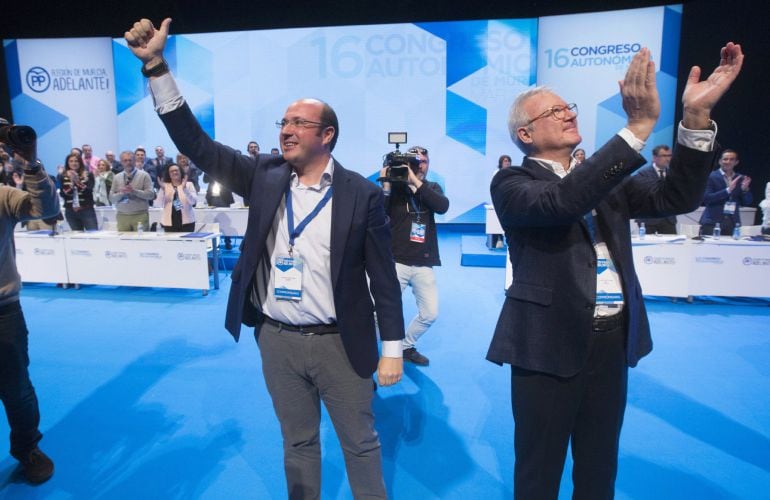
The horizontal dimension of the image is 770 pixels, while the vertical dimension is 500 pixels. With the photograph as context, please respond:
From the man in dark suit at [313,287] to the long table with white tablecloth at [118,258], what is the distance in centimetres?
451

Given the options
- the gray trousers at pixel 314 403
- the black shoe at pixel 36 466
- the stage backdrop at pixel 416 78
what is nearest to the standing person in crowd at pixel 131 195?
the black shoe at pixel 36 466

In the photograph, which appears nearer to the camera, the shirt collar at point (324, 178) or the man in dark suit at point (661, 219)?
the shirt collar at point (324, 178)

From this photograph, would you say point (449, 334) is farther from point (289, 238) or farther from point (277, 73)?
point (277, 73)

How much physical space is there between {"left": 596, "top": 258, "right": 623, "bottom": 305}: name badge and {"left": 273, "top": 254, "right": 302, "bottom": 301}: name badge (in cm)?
100

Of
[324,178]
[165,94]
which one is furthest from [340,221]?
[165,94]

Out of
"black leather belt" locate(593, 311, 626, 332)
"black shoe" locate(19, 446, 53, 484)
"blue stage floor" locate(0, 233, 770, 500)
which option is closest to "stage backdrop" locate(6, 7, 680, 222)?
"blue stage floor" locate(0, 233, 770, 500)

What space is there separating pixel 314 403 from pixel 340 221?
720 millimetres

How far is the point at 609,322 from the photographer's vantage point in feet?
5.16

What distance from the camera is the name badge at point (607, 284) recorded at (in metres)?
1.56

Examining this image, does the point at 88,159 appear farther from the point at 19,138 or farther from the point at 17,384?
the point at 19,138

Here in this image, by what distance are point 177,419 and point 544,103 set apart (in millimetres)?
2825

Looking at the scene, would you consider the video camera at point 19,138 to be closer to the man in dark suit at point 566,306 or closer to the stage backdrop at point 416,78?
the man in dark suit at point 566,306

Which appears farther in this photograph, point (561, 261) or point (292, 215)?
point (292, 215)

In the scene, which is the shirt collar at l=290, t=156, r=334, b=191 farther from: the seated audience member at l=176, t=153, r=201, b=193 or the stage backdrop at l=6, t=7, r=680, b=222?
the stage backdrop at l=6, t=7, r=680, b=222
